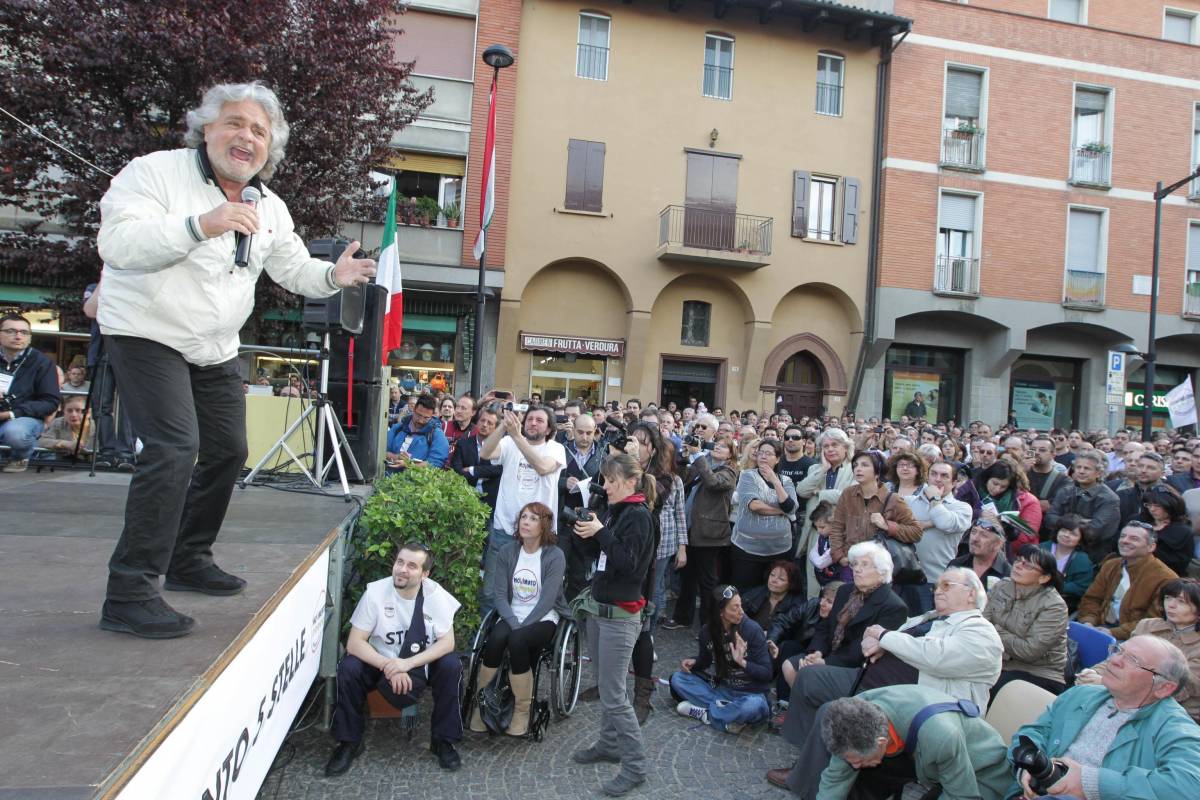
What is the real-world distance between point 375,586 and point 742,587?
342 cm

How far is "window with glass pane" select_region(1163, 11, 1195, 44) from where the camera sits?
842 inches

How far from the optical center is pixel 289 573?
9.93 ft

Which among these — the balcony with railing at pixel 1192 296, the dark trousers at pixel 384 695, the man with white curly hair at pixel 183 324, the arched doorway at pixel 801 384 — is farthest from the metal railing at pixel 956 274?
the man with white curly hair at pixel 183 324

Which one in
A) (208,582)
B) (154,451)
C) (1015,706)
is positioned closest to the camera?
(154,451)

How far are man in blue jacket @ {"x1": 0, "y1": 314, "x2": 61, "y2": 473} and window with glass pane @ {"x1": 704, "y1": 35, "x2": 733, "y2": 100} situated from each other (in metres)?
15.9

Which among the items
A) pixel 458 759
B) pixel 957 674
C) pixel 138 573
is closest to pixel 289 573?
pixel 138 573

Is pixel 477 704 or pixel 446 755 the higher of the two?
pixel 477 704

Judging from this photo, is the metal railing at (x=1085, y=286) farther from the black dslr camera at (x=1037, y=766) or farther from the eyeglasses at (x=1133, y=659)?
the black dslr camera at (x=1037, y=766)

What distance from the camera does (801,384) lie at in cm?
1978

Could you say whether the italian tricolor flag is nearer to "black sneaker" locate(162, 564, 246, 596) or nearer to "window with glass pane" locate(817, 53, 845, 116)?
"black sneaker" locate(162, 564, 246, 596)

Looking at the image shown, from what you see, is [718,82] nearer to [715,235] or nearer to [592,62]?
[592,62]

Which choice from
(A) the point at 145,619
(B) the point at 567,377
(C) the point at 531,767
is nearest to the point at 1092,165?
(B) the point at 567,377

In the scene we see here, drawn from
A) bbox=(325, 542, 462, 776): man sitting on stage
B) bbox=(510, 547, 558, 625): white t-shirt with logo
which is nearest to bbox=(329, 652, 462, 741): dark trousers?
bbox=(325, 542, 462, 776): man sitting on stage

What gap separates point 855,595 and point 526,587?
2.06 m
